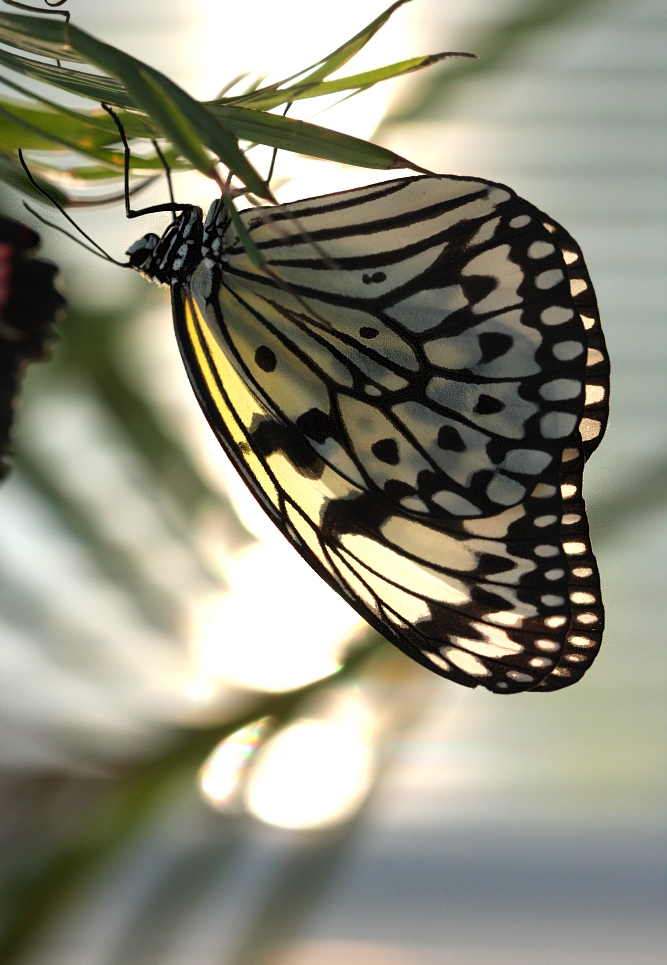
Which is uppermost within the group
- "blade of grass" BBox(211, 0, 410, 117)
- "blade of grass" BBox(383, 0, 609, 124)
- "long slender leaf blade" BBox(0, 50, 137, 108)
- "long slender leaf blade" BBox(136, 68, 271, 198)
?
"blade of grass" BBox(383, 0, 609, 124)

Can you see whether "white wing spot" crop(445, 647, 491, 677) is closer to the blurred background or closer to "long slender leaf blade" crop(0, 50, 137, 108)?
the blurred background

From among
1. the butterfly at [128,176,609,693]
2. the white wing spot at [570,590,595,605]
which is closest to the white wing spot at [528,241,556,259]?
the butterfly at [128,176,609,693]

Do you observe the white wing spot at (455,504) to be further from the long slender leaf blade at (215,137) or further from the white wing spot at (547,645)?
the long slender leaf blade at (215,137)

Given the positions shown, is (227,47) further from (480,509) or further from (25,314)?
(25,314)

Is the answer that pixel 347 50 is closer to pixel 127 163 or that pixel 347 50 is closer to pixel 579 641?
pixel 127 163

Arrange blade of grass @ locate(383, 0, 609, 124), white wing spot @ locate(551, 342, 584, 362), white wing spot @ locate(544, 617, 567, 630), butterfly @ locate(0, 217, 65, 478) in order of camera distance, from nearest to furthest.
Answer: butterfly @ locate(0, 217, 65, 478) < white wing spot @ locate(551, 342, 584, 362) < white wing spot @ locate(544, 617, 567, 630) < blade of grass @ locate(383, 0, 609, 124)

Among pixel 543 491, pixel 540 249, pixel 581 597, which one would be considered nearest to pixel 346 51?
pixel 540 249

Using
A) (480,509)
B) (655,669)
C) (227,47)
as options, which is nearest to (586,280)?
(480,509)
